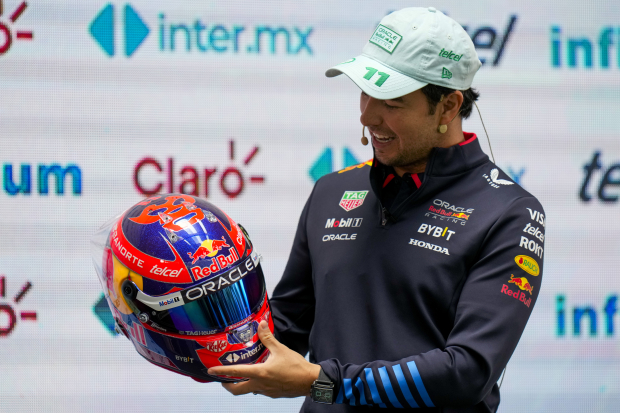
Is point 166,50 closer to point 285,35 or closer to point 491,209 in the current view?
point 285,35

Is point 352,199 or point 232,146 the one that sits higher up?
point 352,199

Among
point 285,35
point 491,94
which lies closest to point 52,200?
point 285,35

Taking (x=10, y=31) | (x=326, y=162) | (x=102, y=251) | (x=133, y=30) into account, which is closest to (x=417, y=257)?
(x=102, y=251)

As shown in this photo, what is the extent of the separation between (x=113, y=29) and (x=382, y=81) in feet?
4.21

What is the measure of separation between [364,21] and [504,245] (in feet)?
4.32

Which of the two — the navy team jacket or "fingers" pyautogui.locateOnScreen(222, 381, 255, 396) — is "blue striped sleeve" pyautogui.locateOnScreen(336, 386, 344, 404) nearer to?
the navy team jacket

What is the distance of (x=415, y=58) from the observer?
121cm

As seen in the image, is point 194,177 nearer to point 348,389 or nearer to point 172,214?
point 172,214

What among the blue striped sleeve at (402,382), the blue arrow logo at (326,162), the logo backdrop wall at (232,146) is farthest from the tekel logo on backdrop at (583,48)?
the blue striped sleeve at (402,382)

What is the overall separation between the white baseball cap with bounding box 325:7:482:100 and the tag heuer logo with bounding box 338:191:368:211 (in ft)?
0.90

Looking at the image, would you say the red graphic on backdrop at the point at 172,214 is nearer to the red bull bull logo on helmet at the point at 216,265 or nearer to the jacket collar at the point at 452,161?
the red bull bull logo on helmet at the point at 216,265

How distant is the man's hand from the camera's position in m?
1.08

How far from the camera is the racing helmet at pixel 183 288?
3.65ft

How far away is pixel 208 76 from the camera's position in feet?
6.95
